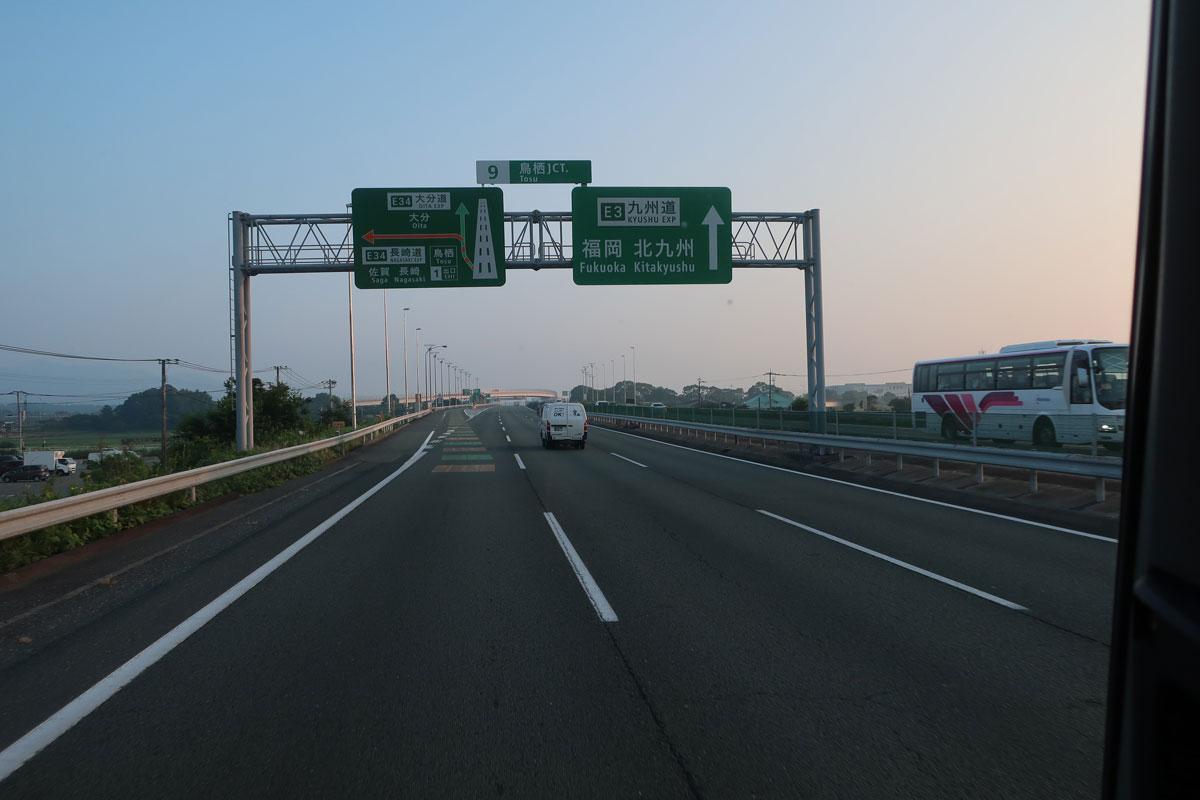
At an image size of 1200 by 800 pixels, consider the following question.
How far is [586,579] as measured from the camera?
824 cm

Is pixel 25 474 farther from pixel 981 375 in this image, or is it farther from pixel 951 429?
pixel 981 375

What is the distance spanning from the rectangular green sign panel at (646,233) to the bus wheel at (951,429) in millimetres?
7731

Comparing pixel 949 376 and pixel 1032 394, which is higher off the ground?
pixel 949 376

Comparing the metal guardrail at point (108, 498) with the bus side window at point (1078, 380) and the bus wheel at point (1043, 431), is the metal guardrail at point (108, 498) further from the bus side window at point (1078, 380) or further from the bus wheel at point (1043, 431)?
the bus side window at point (1078, 380)

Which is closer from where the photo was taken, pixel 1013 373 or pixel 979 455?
pixel 979 455

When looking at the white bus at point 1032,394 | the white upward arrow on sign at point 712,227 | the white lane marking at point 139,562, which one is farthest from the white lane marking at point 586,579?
the white upward arrow on sign at point 712,227

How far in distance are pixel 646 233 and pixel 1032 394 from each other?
40.1ft

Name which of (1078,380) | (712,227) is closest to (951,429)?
(1078,380)

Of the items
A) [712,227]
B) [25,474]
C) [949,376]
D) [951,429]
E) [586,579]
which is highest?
[712,227]

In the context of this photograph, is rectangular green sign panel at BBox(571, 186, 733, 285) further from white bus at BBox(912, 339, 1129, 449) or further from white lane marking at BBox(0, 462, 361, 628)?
white lane marking at BBox(0, 462, 361, 628)

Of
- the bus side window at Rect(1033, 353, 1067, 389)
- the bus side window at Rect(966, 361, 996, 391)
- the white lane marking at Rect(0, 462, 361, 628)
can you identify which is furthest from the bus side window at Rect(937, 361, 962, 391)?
the white lane marking at Rect(0, 462, 361, 628)

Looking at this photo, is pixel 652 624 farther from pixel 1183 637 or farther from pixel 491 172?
pixel 491 172

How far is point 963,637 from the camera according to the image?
6.04 meters

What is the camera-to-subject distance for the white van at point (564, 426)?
3044 cm
